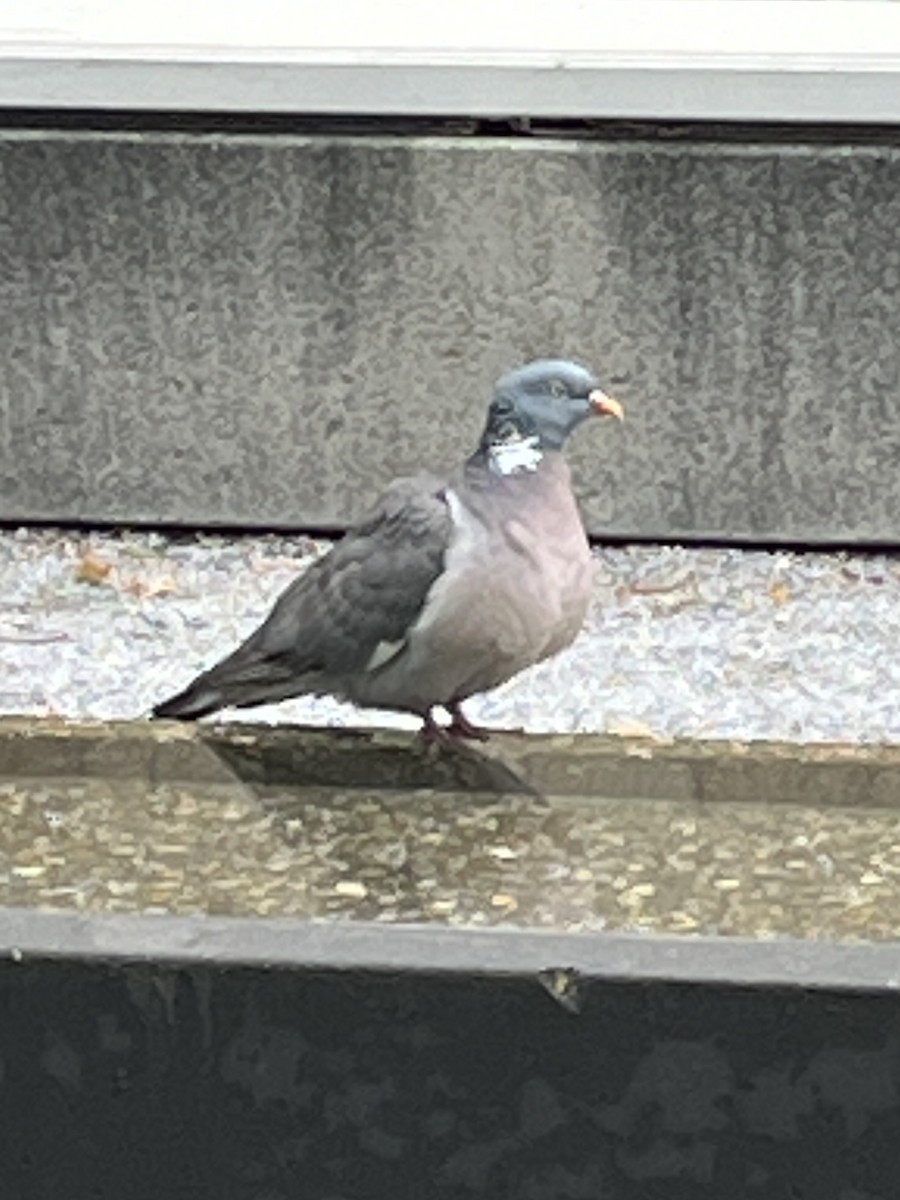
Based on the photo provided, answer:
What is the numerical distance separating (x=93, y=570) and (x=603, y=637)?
770 millimetres

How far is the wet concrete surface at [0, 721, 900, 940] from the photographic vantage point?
2.13 metres

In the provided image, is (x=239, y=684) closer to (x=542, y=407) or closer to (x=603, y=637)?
(x=542, y=407)

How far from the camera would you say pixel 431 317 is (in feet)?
14.0

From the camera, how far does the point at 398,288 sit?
4.25 m

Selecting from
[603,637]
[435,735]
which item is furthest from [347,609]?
[603,637]

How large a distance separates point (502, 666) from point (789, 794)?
14.4 inches

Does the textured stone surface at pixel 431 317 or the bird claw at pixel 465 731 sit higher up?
the textured stone surface at pixel 431 317

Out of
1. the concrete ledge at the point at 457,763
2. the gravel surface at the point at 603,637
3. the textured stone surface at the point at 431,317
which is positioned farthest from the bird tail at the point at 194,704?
the textured stone surface at the point at 431,317

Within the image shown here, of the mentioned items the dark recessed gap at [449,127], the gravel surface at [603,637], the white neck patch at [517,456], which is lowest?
the gravel surface at [603,637]

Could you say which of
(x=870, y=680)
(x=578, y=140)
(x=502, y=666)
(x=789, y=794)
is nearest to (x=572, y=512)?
(x=502, y=666)

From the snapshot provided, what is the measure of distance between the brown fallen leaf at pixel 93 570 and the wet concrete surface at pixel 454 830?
181 centimetres

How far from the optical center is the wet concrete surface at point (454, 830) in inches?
84.0

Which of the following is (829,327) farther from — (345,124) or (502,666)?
(502,666)

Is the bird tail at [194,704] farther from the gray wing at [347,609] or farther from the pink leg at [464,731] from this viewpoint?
the pink leg at [464,731]
